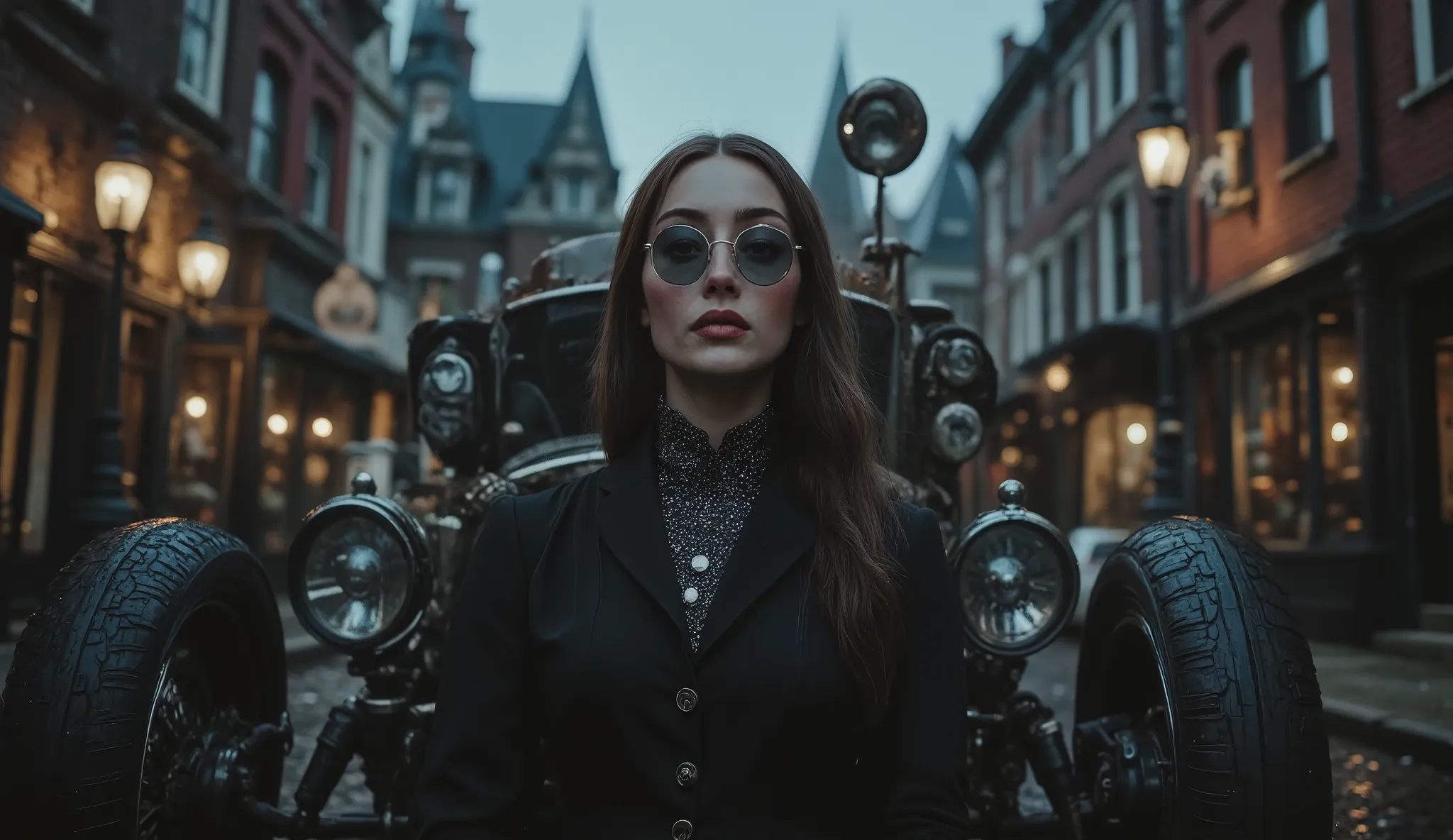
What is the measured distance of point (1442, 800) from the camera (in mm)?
4934

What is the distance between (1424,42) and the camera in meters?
10.6

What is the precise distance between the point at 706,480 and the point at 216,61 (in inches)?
636

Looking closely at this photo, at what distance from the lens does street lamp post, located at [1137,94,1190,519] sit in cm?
978

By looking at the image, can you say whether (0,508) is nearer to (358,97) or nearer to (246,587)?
(246,587)

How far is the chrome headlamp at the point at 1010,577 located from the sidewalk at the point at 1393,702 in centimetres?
202

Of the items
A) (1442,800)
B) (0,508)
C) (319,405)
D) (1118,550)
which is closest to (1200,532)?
A: (1118,550)

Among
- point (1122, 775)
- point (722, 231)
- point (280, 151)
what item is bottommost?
point (1122, 775)

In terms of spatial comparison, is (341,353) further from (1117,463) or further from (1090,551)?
(1117,463)

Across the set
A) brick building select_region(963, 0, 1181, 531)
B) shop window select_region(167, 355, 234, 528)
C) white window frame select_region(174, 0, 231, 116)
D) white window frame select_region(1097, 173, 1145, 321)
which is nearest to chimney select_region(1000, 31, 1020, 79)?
brick building select_region(963, 0, 1181, 531)

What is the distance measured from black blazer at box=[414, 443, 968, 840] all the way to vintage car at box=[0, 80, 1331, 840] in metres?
0.38

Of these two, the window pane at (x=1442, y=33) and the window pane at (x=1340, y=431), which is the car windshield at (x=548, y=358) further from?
the window pane at (x=1340, y=431)

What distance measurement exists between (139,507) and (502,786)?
1400 cm

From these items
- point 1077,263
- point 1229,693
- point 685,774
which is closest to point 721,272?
point 685,774

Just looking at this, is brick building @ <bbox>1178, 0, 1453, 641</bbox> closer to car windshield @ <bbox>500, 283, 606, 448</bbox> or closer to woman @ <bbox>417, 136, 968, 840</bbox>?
car windshield @ <bbox>500, 283, 606, 448</bbox>
